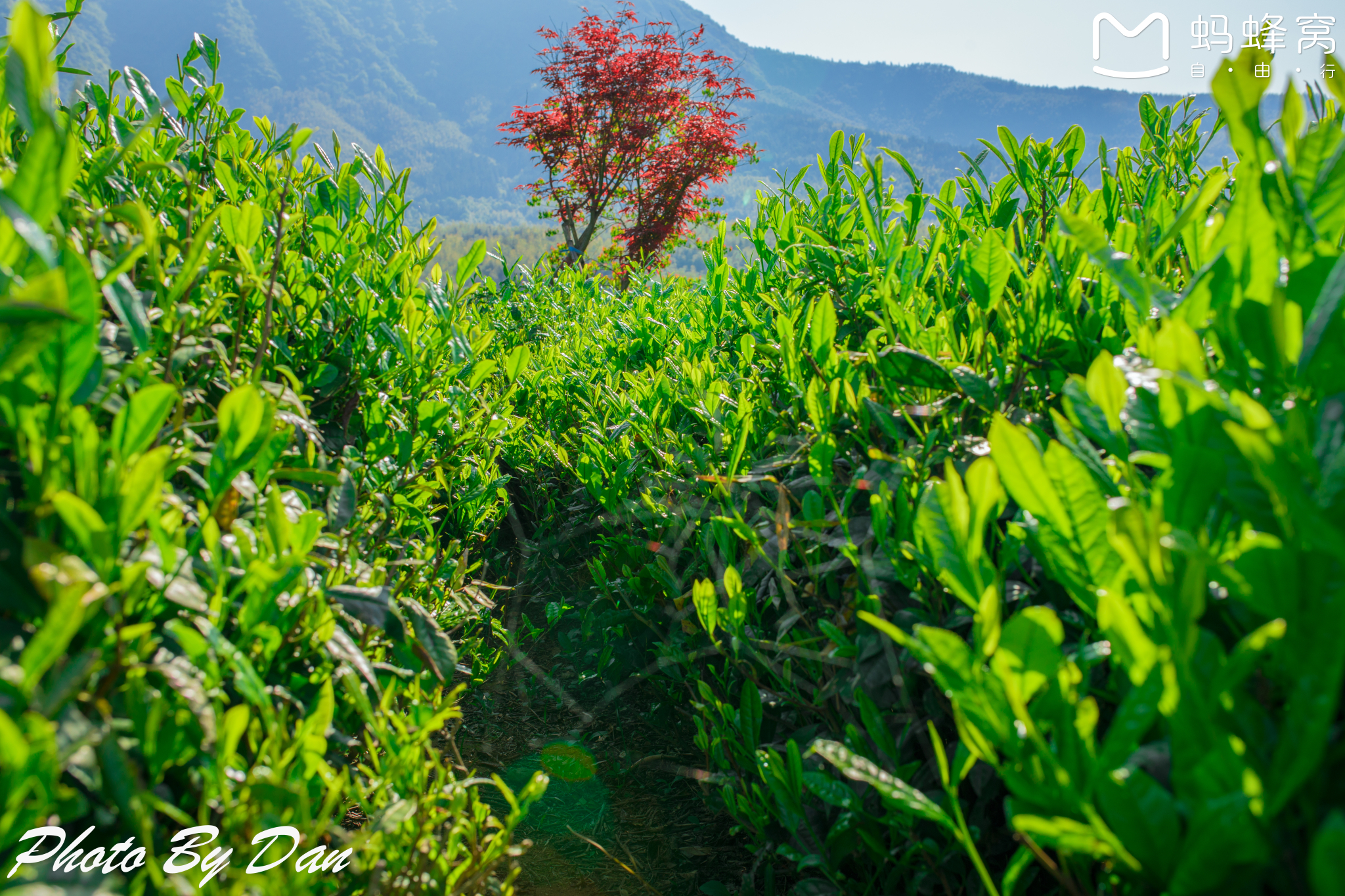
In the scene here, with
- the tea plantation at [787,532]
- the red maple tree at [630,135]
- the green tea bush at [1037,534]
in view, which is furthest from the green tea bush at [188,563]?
the red maple tree at [630,135]

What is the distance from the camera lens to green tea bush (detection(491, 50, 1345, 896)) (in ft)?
1.97

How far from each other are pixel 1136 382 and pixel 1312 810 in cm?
47

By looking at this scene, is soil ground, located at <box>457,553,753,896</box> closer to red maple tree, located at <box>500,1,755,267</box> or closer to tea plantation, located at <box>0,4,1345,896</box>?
tea plantation, located at <box>0,4,1345,896</box>

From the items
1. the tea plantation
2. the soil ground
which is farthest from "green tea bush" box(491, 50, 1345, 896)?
the soil ground

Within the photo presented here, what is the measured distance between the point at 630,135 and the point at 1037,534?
1549 centimetres

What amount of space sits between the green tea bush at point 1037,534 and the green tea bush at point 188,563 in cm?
61

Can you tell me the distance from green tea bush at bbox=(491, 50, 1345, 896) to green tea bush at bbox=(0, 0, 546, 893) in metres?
0.61

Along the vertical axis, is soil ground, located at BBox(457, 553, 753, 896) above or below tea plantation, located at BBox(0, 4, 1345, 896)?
below

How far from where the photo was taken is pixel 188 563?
870mm

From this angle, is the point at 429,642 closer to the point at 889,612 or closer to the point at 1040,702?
the point at 889,612

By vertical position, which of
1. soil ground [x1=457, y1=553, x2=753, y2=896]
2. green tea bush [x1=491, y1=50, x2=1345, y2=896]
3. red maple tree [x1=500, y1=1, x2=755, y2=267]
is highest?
red maple tree [x1=500, y1=1, x2=755, y2=267]

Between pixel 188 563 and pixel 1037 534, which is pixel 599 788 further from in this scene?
pixel 1037 534

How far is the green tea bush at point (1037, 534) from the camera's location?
0.60 meters

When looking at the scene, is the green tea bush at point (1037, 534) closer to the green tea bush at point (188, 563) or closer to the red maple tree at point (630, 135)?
the green tea bush at point (188, 563)
